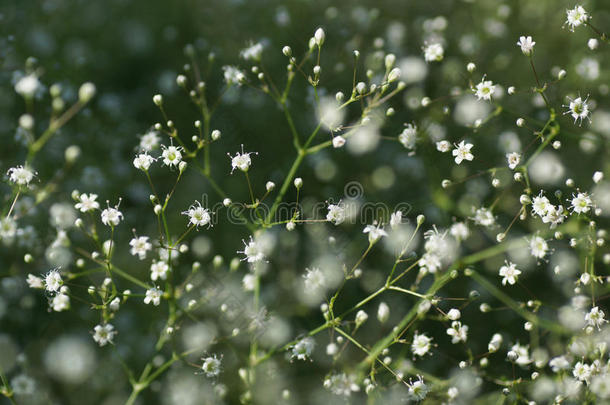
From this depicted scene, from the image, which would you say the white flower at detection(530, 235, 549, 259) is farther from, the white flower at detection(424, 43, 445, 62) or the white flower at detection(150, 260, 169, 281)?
the white flower at detection(150, 260, 169, 281)

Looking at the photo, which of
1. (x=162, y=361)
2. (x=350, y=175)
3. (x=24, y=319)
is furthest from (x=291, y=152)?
(x=24, y=319)

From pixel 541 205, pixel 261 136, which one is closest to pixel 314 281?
pixel 541 205

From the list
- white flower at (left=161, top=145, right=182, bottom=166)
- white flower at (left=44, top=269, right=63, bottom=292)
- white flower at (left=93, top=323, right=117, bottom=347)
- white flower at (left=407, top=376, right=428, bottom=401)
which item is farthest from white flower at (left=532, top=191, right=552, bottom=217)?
white flower at (left=44, top=269, right=63, bottom=292)

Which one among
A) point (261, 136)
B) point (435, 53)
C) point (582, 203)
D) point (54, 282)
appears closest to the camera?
point (54, 282)

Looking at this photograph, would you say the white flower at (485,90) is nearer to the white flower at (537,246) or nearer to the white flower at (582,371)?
the white flower at (537,246)

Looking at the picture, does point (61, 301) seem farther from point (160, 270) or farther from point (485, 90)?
point (485, 90)

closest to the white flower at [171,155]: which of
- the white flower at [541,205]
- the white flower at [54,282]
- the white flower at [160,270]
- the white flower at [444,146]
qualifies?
the white flower at [160,270]

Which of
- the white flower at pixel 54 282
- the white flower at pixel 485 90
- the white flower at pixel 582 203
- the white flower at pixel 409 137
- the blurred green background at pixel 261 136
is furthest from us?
the blurred green background at pixel 261 136

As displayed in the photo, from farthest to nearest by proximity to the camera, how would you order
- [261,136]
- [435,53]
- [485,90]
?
[261,136] < [435,53] < [485,90]

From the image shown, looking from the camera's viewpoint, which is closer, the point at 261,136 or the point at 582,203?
the point at 582,203

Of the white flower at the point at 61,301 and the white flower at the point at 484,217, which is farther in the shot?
the white flower at the point at 484,217

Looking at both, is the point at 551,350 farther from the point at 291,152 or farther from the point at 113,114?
the point at 113,114
